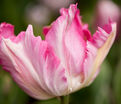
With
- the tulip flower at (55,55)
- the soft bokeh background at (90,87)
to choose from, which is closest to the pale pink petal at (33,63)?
the tulip flower at (55,55)

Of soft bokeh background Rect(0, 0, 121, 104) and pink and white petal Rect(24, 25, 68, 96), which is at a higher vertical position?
pink and white petal Rect(24, 25, 68, 96)

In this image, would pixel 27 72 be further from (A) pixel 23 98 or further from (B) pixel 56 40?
(A) pixel 23 98

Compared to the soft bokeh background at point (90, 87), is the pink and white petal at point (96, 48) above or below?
above

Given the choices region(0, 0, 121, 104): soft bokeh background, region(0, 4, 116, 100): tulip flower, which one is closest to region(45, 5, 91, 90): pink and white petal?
region(0, 4, 116, 100): tulip flower

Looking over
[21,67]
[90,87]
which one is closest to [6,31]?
[21,67]

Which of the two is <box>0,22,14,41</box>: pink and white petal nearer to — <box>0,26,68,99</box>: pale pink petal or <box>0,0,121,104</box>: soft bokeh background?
<box>0,26,68,99</box>: pale pink petal

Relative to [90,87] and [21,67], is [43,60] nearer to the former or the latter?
[21,67]

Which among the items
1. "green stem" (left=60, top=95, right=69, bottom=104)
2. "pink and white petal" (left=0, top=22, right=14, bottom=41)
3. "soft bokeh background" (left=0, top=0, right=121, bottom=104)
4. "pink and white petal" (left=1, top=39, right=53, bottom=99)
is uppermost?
"pink and white petal" (left=0, top=22, right=14, bottom=41)

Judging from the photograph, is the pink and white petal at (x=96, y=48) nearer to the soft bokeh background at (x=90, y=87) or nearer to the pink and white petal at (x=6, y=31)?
the pink and white petal at (x=6, y=31)

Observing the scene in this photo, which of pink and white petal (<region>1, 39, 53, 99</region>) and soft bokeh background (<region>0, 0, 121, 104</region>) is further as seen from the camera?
soft bokeh background (<region>0, 0, 121, 104</region>)
